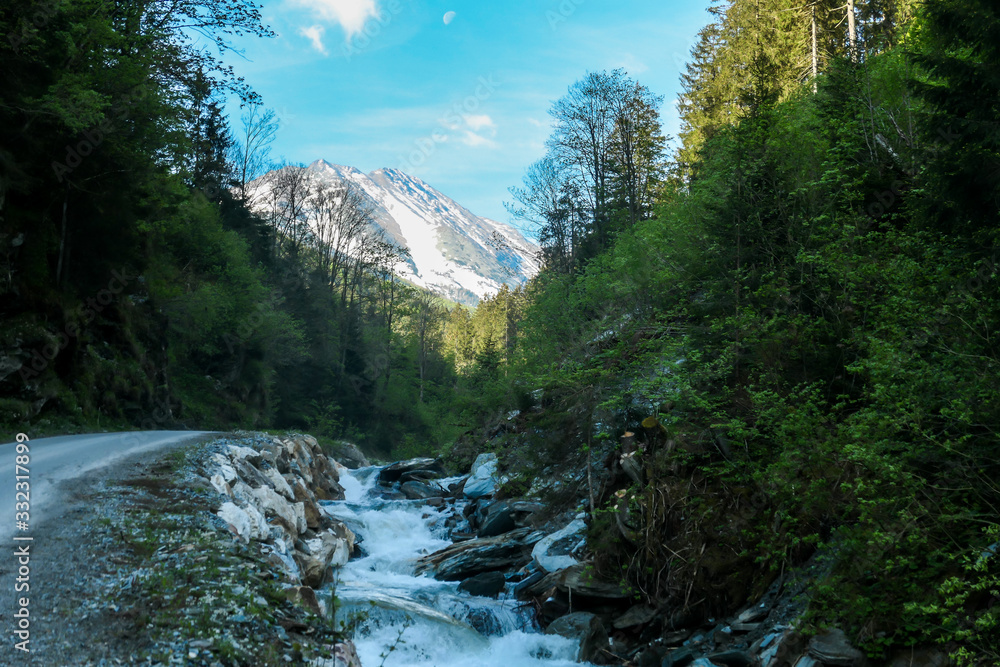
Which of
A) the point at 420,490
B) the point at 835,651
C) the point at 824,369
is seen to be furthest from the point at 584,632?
the point at 420,490

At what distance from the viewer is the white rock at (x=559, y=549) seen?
11.9 metres

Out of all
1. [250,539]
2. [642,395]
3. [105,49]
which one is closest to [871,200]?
[642,395]

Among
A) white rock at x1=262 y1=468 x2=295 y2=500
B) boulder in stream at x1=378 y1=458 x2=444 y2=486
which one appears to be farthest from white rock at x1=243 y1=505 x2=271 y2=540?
boulder in stream at x1=378 y1=458 x2=444 y2=486

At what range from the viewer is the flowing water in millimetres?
9344

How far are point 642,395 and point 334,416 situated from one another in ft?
142

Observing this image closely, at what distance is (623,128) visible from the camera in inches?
1221

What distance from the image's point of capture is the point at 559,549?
Result: 1240cm

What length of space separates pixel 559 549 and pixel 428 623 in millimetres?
3217

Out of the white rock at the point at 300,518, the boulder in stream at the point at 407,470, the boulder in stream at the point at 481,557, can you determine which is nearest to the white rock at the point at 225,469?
the white rock at the point at 300,518

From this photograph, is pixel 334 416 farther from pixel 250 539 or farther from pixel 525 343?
pixel 250 539

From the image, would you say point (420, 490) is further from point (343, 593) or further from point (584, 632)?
point (584, 632)

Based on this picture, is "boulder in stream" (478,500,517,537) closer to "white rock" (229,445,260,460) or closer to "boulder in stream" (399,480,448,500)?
"white rock" (229,445,260,460)

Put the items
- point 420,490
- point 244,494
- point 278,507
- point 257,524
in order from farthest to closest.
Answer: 1. point 420,490
2. point 278,507
3. point 244,494
4. point 257,524

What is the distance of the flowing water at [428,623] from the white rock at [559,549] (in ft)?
3.17
